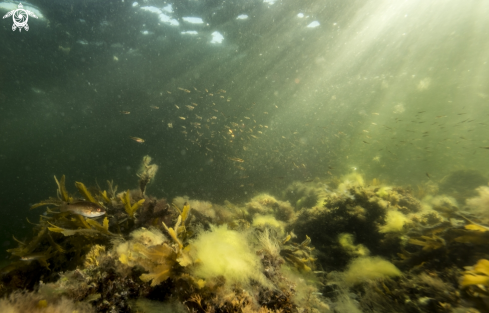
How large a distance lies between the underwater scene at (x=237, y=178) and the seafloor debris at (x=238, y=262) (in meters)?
0.02

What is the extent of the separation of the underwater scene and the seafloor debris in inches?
0.8

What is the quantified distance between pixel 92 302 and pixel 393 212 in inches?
243

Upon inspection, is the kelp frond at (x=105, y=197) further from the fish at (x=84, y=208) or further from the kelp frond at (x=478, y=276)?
the kelp frond at (x=478, y=276)

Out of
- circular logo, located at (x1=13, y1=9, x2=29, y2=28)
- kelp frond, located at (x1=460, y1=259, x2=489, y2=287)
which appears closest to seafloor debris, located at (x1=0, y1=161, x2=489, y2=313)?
kelp frond, located at (x1=460, y1=259, x2=489, y2=287)

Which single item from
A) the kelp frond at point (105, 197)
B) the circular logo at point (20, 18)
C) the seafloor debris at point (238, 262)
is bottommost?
the seafloor debris at point (238, 262)

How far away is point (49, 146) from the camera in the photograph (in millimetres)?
71500

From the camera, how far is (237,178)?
2084 cm

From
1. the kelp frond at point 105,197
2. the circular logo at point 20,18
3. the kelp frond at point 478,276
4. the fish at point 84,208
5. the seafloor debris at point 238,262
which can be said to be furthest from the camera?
the circular logo at point 20,18

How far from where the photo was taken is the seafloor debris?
6.10ft

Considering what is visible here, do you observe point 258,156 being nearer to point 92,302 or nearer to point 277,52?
point 277,52

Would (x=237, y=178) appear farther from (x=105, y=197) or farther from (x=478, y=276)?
(x=478, y=276)

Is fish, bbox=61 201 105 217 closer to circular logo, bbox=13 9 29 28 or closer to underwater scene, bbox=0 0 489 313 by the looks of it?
underwater scene, bbox=0 0 489 313

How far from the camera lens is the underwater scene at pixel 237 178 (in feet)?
7.11

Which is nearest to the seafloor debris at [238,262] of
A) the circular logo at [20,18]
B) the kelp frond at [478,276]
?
the kelp frond at [478,276]
